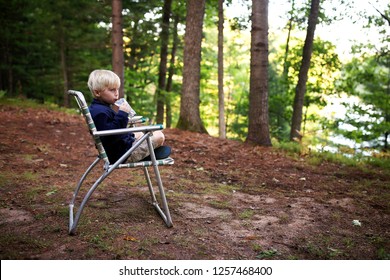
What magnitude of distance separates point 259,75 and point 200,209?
197 inches

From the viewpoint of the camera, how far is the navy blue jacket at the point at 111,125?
3152 millimetres

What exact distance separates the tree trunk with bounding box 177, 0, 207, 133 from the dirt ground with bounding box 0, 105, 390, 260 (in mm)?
2444

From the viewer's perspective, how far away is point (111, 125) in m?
3.17

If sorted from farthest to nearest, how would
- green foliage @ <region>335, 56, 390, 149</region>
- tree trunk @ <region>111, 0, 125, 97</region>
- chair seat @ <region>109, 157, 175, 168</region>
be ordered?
green foliage @ <region>335, 56, 390, 149</region> → tree trunk @ <region>111, 0, 125, 97</region> → chair seat @ <region>109, 157, 175, 168</region>

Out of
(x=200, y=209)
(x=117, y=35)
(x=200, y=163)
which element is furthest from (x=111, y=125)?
(x=117, y=35)

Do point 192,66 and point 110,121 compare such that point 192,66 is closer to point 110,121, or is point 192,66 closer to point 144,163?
point 110,121

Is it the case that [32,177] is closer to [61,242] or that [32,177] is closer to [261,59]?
[61,242]

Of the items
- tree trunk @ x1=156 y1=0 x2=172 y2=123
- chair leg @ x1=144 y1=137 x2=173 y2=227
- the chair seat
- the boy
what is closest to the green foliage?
tree trunk @ x1=156 y1=0 x2=172 y2=123

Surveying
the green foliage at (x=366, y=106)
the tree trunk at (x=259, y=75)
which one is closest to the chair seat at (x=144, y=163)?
the tree trunk at (x=259, y=75)

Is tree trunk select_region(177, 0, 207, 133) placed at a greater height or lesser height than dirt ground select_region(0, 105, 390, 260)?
greater

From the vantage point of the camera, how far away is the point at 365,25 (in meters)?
12.8

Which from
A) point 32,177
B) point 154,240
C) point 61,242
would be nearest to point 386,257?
point 154,240

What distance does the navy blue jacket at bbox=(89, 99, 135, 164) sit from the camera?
10.3 feet

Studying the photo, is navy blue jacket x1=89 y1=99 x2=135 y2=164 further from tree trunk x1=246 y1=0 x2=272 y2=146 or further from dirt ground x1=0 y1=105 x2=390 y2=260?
tree trunk x1=246 y1=0 x2=272 y2=146
